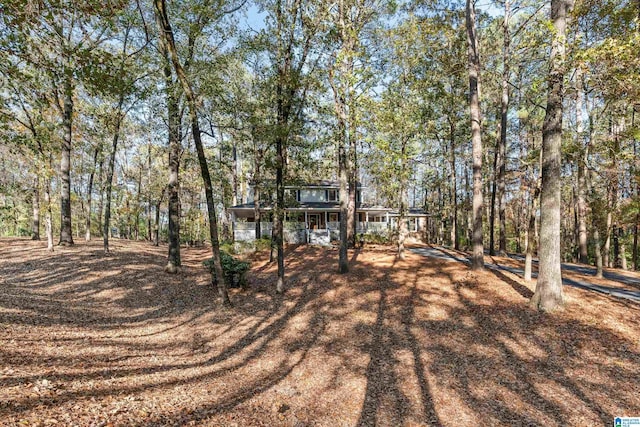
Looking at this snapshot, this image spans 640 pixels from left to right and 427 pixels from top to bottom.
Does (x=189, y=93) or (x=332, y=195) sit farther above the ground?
(x=189, y=93)

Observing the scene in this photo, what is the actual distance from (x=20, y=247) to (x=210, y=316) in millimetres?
14242

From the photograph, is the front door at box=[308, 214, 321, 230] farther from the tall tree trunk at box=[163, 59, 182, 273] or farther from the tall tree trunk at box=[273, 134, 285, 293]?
the tall tree trunk at box=[273, 134, 285, 293]

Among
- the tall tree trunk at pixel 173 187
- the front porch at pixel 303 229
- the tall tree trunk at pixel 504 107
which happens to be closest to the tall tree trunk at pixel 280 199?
the tall tree trunk at pixel 173 187

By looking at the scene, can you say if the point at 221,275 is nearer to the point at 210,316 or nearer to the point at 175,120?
the point at 210,316

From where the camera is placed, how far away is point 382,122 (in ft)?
43.0

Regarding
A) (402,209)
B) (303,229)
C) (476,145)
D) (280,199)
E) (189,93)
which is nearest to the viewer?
(189,93)

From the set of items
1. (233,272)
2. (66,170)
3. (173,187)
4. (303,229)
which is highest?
(66,170)

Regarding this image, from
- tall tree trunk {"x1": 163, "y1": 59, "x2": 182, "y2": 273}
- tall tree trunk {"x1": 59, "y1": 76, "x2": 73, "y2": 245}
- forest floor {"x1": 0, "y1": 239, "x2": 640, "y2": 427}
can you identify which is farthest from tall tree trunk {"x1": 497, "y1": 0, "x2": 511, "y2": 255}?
tall tree trunk {"x1": 59, "y1": 76, "x2": 73, "y2": 245}

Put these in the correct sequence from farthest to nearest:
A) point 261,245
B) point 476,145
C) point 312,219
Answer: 1. point 312,219
2. point 261,245
3. point 476,145

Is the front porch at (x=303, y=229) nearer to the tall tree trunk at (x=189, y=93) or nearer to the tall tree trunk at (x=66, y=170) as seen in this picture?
the tall tree trunk at (x=66, y=170)

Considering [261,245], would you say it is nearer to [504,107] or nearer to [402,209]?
[402,209]

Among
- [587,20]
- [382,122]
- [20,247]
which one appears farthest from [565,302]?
[20,247]

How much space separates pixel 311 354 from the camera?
23.0 feet

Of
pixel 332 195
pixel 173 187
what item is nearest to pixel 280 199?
pixel 173 187
